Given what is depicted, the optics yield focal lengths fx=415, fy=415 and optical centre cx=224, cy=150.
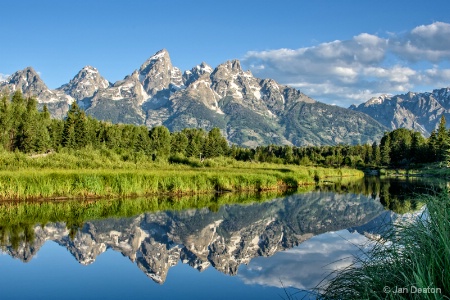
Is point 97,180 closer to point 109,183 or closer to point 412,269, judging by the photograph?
point 109,183

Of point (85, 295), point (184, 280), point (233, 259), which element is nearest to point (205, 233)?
point (233, 259)

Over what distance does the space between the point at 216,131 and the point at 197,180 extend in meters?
76.6

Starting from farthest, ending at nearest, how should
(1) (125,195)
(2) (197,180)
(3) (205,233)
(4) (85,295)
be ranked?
(2) (197,180), (1) (125,195), (3) (205,233), (4) (85,295)

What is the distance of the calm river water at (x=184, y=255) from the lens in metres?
12.9

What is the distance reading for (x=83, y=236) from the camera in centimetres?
1992

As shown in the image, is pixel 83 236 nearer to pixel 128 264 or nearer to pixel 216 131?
pixel 128 264

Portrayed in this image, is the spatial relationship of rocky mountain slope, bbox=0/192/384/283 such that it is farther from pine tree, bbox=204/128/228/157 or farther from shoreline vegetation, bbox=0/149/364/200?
pine tree, bbox=204/128/228/157

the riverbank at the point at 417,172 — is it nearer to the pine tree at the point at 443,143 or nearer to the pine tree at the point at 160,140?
the pine tree at the point at 443,143

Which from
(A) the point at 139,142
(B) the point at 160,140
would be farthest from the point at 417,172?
(A) the point at 139,142

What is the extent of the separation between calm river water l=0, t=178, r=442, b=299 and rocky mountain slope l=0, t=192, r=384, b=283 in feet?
0.14

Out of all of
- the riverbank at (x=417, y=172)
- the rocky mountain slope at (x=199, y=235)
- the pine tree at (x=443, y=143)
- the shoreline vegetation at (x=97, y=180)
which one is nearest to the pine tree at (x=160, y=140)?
the shoreline vegetation at (x=97, y=180)

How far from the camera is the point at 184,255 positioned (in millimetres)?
17281

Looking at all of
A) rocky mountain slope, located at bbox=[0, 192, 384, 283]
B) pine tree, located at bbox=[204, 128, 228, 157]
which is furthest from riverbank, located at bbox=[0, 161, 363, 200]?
pine tree, located at bbox=[204, 128, 228, 157]

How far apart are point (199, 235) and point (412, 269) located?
16.0 metres
